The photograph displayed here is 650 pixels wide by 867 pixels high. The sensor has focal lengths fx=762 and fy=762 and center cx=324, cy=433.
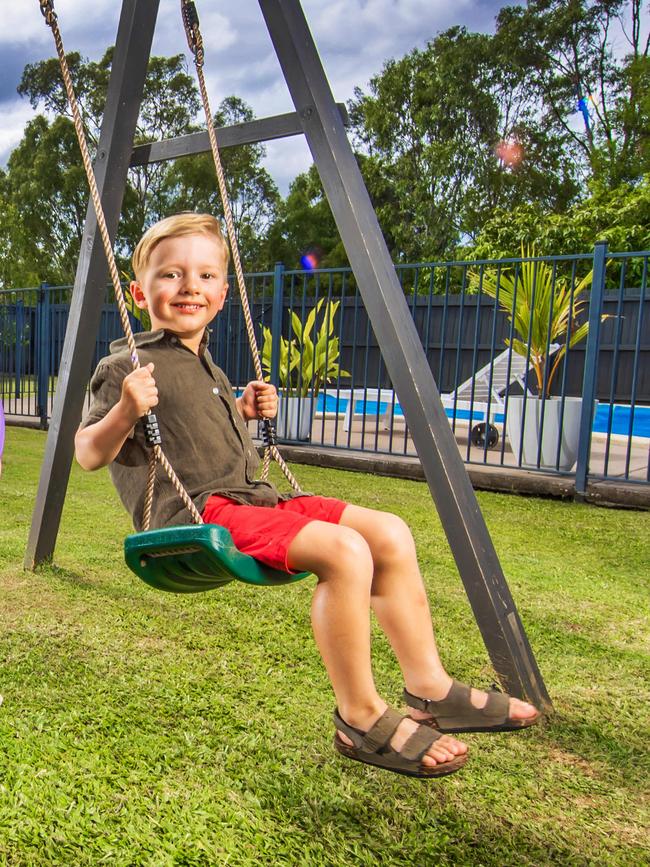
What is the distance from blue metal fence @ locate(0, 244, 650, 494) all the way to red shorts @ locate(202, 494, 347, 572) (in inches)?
113

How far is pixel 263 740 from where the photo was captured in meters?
1.88

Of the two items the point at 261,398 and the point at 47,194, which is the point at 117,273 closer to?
the point at 261,398

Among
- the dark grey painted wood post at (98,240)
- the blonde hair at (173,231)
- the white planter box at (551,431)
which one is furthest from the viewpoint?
the white planter box at (551,431)

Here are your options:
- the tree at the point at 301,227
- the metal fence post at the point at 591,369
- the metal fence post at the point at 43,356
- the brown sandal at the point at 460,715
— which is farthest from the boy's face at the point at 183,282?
the tree at the point at 301,227

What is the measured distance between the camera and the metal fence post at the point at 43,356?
9.42 m

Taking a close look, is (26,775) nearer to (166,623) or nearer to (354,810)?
(354,810)

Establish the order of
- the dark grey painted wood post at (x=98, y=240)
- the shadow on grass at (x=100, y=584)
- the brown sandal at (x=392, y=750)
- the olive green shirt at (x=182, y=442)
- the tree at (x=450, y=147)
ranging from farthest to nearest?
the tree at (x=450, y=147) < the shadow on grass at (x=100, y=584) < the dark grey painted wood post at (x=98, y=240) < the olive green shirt at (x=182, y=442) < the brown sandal at (x=392, y=750)

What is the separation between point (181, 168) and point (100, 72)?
556 cm

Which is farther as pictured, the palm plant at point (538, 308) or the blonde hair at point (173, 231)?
the palm plant at point (538, 308)

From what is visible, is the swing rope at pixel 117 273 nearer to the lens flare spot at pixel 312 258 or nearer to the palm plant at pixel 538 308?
the palm plant at pixel 538 308

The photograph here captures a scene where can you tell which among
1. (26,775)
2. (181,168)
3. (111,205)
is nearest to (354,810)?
(26,775)

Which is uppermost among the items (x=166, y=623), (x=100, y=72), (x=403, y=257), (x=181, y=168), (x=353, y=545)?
(x=100, y=72)

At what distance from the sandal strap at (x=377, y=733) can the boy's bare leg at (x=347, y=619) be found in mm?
10

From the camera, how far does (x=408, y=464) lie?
20.3 ft
